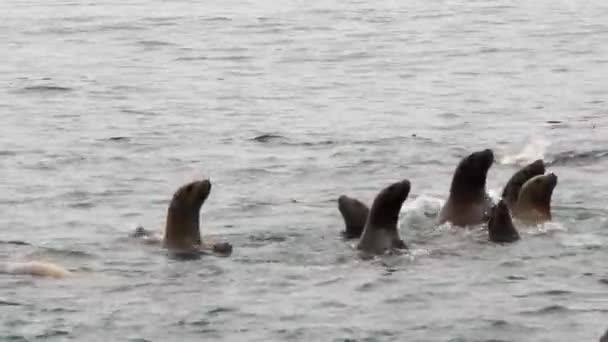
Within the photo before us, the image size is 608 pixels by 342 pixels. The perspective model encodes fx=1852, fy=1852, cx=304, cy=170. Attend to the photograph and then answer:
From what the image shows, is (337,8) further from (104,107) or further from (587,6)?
(104,107)

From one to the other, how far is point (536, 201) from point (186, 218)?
144 inches

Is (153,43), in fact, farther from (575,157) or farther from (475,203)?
(475,203)

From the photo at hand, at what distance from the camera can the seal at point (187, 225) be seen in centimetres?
1852

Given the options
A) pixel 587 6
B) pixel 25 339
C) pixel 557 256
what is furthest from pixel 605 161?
pixel 587 6

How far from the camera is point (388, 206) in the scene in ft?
59.2

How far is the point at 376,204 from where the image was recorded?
59.3ft

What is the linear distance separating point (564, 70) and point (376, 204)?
51.4 ft

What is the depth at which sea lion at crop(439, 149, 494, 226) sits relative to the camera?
19.2m

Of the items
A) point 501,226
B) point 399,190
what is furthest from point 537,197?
point 399,190

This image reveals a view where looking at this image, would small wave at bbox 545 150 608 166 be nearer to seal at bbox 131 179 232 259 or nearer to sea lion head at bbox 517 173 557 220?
sea lion head at bbox 517 173 557 220

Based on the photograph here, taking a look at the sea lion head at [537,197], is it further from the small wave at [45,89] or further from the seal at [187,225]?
the small wave at [45,89]

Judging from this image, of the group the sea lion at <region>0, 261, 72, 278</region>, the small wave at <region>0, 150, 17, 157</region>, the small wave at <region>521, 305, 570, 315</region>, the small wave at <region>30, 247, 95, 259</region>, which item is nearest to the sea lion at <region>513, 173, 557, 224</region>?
the small wave at <region>521, 305, 570, 315</region>

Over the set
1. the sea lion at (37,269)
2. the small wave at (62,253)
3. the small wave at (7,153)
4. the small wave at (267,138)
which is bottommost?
the small wave at (7,153)

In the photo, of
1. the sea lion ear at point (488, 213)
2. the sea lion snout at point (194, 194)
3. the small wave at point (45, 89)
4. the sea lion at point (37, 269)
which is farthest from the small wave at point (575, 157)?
the small wave at point (45, 89)
